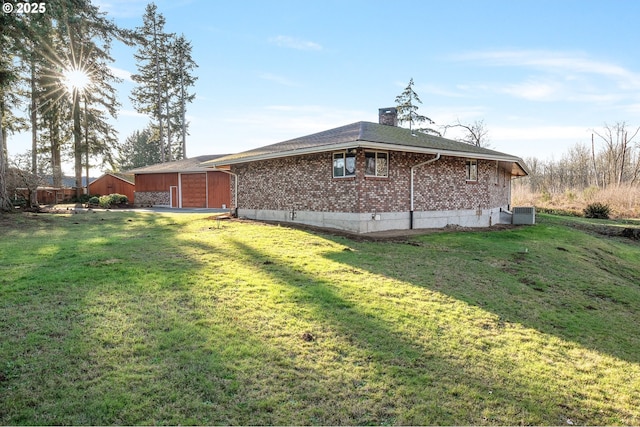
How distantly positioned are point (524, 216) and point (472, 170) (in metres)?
4.75

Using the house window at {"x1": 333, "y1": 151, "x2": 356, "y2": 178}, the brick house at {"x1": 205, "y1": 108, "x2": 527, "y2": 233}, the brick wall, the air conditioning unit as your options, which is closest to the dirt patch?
the air conditioning unit

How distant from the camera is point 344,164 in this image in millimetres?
12141

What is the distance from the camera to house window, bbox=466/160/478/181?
1565cm

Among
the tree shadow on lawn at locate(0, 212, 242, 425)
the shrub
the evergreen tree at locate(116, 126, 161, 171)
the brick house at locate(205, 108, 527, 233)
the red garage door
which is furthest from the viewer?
the evergreen tree at locate(116, 126, 161, 171)

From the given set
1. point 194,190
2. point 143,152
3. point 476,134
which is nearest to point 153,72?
point 194,190

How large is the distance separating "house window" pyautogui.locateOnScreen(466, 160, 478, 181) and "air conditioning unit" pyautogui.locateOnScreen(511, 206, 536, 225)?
168 inches

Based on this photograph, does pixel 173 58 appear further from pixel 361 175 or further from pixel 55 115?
pixel 361 175

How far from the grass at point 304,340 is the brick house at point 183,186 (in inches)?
653

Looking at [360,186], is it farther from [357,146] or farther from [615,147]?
[615,147]

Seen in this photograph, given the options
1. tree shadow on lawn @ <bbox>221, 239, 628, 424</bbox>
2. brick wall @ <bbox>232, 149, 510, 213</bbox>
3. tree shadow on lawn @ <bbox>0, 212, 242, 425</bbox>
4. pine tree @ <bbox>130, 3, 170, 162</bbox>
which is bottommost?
tree shadow on lawn @ <bbox>221, 239, 628, 424</bbox>

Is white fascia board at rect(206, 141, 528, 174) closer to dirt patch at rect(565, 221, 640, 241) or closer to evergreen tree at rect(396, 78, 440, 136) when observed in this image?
dirt patch at rect(565, 221, 640, 241)

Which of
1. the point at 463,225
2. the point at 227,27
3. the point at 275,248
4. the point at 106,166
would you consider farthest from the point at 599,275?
the point at 106,166

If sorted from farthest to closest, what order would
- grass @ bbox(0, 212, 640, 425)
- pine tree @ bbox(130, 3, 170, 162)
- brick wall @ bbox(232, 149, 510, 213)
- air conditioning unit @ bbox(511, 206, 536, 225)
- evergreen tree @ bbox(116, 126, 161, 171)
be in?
evergreen tree @ bbox(116, 126, 161, 171)
pine tree @ bbox(130, 3, 170, 162)
air conditioning unit @ bbox(511, 206, 536, 225)
brick wall @ bbox(232, 149, 510, 213)
grass @ bbox(0, 212, 640, 425)

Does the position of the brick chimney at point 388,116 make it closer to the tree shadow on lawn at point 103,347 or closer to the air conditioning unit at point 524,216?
the air conditioning unit at point 524,216
